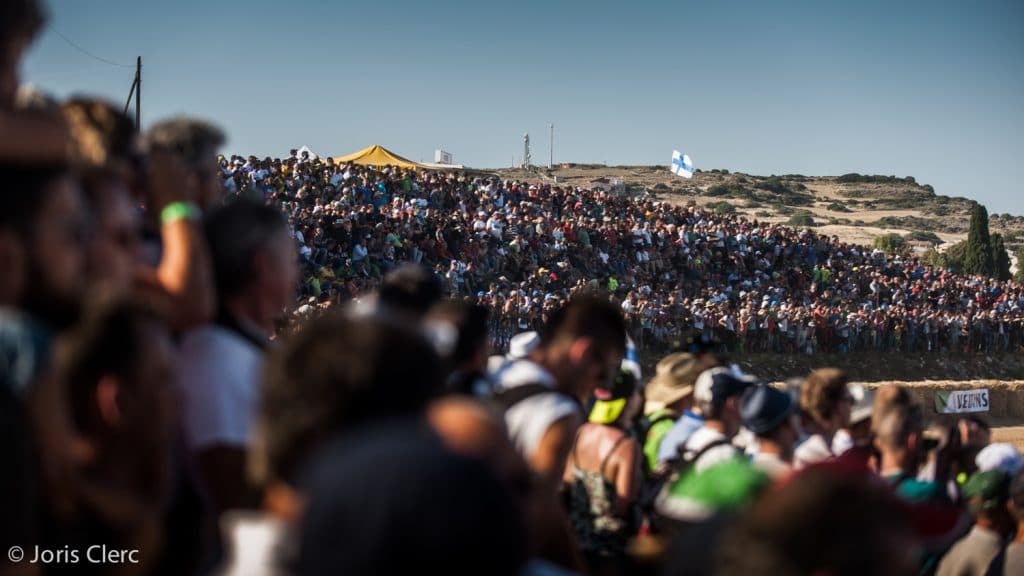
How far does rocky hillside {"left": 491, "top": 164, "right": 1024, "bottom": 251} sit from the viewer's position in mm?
71375

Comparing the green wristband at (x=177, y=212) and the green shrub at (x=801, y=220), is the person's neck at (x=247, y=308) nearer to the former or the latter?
the green wristband at (x=177, y=212)

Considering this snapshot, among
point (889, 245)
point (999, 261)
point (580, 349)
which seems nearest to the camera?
point (580, 349)

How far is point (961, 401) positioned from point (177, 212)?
69.3 feet

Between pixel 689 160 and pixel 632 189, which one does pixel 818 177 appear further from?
pixel 689 160

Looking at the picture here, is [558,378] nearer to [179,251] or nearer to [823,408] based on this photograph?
[179,251]

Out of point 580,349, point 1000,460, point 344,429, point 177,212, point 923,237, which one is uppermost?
point 177,212

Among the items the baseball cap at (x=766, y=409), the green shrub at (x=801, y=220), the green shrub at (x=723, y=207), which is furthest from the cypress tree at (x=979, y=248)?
the baseball cap at (x=766, y=409)

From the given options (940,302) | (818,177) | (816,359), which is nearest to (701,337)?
(816,359)

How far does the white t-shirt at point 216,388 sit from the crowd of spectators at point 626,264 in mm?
15308

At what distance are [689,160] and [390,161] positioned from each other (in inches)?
592

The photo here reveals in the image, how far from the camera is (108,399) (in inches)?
87.2

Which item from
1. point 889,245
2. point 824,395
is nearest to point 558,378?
point 824,395

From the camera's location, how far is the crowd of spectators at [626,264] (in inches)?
832

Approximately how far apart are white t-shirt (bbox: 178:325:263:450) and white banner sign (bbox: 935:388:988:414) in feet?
65.9
